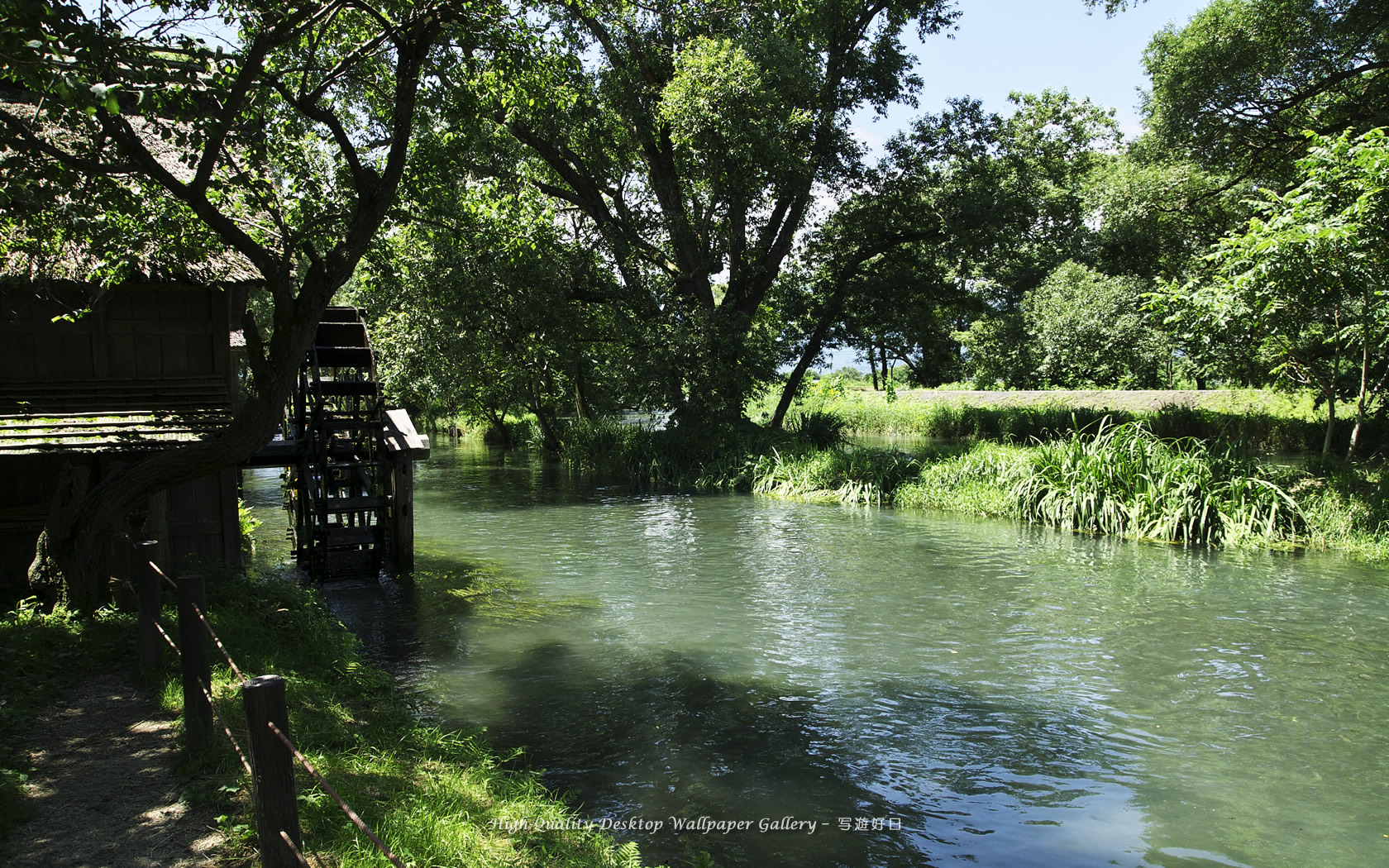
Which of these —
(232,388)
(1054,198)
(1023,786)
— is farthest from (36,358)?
(1054,198)

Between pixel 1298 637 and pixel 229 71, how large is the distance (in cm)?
1174

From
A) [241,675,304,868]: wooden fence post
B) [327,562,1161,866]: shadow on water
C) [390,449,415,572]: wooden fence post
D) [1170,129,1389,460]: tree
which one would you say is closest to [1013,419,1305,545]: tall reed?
[1170,129,1389,460]: tree

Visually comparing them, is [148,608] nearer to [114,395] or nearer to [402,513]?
[114,395]

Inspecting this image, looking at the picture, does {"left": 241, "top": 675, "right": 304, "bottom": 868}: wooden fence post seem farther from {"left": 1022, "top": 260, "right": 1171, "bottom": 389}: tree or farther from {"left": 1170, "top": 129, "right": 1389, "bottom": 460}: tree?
{"left": 1022, "top": 260, "right": 1171, "bottom": 389}: tree

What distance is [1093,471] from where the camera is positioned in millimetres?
16156

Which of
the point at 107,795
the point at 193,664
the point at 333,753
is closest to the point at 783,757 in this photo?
the point at 333,753

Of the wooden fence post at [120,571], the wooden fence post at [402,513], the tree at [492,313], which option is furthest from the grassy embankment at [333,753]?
the tree at [492,313]

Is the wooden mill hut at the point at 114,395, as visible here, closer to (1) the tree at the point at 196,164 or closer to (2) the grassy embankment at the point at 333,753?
(1) the tree at the point at 196,164

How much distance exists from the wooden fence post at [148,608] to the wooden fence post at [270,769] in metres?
3.46

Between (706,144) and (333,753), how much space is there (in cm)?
1747

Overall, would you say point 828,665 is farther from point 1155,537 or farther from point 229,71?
point 1155,537

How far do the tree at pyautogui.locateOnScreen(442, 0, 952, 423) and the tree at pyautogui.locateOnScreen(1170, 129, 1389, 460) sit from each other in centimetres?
940

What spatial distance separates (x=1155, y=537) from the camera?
15125 millimetres

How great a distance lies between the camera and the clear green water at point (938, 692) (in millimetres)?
5980
